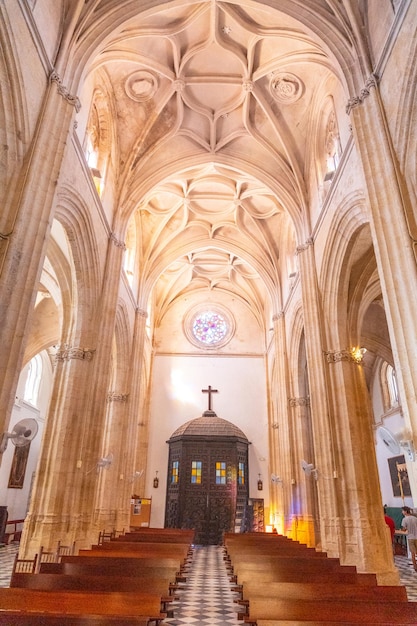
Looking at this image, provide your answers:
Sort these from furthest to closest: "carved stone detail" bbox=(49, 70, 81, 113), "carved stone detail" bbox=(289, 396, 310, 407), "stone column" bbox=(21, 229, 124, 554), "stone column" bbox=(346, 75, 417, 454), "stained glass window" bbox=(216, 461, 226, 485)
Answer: "stained glass window" bbox=(216, 461, 226, 485), "carved stone detail" bbox=(289, 396, 310, 407), "stone column" bbox=(21, 229, 124, 554), "carved stone detail" bbox=(49, 70, 81, 113), "stone column" bbox=(346, 75, 417, 454)

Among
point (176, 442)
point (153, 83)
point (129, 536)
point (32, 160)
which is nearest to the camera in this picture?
point (32, 160)

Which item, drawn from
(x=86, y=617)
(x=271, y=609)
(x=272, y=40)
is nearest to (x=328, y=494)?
(x=271, y=609)

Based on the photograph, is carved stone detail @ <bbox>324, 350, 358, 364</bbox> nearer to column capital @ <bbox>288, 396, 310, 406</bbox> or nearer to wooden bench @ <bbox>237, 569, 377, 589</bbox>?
column capital @ <bbox>288, 396, 310, 406</bbox>

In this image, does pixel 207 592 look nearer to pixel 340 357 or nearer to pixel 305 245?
pixel 340 357

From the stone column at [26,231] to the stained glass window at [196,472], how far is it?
17.4 m

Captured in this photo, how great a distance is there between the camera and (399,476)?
20562mm

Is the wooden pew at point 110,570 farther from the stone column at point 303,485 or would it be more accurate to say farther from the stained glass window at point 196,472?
the stained glass window at point 196,472

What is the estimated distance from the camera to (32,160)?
A: 777 centimetres

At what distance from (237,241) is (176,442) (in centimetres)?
1140

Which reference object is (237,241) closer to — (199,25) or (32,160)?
(199,25)

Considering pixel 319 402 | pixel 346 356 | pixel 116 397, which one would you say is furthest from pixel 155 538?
pixel 346 356

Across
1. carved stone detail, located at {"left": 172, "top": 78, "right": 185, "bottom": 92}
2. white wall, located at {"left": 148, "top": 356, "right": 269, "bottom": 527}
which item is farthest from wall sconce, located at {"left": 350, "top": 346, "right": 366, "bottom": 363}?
white wall, located at {"left": 148, "top": 356, "right": 269, "bottom": 527}

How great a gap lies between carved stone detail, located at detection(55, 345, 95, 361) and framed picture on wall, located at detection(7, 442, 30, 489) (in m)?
11.0

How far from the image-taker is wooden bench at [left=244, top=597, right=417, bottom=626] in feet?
13.8
